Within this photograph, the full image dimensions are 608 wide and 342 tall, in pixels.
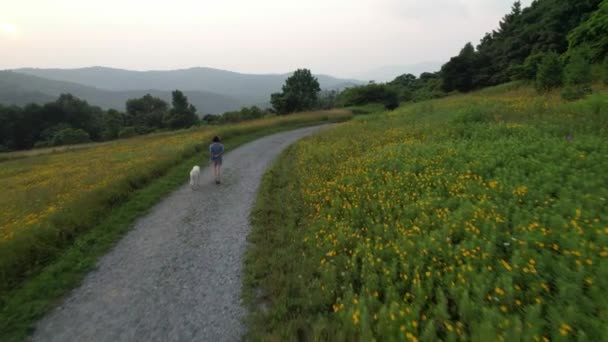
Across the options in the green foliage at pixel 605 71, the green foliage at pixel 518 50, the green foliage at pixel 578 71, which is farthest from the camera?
the green foliage at pixel 518 50

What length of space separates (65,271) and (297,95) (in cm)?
4806

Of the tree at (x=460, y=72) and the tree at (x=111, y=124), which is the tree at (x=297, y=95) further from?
the tree at (x=111, y=124)

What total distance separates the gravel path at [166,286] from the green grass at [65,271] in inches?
9.3

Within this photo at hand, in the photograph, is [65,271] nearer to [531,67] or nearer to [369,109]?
[531,67]

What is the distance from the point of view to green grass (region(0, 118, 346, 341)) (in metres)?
4.53

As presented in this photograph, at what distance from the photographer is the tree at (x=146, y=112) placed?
91500mm

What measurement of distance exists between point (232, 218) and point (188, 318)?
3887 millimetres

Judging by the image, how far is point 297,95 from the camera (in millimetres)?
50969

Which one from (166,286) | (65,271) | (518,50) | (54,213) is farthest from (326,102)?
(166,286)

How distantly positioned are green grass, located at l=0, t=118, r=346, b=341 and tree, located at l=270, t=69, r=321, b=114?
41.8 m

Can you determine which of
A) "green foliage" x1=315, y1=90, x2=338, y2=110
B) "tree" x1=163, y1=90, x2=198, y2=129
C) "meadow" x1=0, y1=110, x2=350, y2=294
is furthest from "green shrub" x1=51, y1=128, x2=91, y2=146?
"meadow" x1=0, y1=110, x2=350, y2=294

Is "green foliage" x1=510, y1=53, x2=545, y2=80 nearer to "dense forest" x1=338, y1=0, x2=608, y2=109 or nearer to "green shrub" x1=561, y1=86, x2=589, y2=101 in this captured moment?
"dense forest" x1=338, y1=0, x2=608, y2=109

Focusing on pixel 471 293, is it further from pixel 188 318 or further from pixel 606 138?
pixel 606 138

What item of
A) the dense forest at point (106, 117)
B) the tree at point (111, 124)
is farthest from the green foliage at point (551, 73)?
the tree at point (111, 124)
